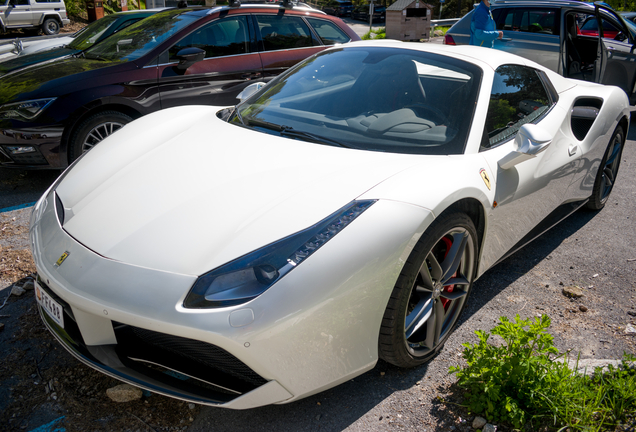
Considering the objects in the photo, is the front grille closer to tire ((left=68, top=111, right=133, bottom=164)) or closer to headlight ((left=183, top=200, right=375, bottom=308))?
headlight ((left=183, top=200, right=375, bottom=308))

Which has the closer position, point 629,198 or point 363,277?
point 363,277

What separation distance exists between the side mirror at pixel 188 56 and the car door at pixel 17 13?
682 inches

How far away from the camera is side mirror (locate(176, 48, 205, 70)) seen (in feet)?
15.3

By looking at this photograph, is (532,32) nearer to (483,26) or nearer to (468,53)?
(483,26)

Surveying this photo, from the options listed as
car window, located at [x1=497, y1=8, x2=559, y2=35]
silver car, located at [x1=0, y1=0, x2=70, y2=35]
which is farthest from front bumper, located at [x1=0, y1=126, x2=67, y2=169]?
silver car, located at [x1=0, y1=0, x2=70, y2=35]

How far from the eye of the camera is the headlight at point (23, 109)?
4.03 meters

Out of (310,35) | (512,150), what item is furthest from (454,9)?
(512,150)

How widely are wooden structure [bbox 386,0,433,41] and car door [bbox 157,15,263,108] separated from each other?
13.5m

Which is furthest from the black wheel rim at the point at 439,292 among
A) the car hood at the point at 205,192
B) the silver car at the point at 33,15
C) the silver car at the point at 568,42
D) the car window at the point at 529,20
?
the silver car at the point at 33,15

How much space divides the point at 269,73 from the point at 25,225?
2.75 m

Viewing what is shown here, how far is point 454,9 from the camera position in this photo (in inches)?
1607

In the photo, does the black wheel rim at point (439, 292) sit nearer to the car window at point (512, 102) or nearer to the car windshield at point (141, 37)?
the car window at point (512, 102)

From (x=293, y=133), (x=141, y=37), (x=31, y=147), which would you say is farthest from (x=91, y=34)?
(x=293, y=133)

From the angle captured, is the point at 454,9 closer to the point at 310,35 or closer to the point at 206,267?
the point at 310,35
